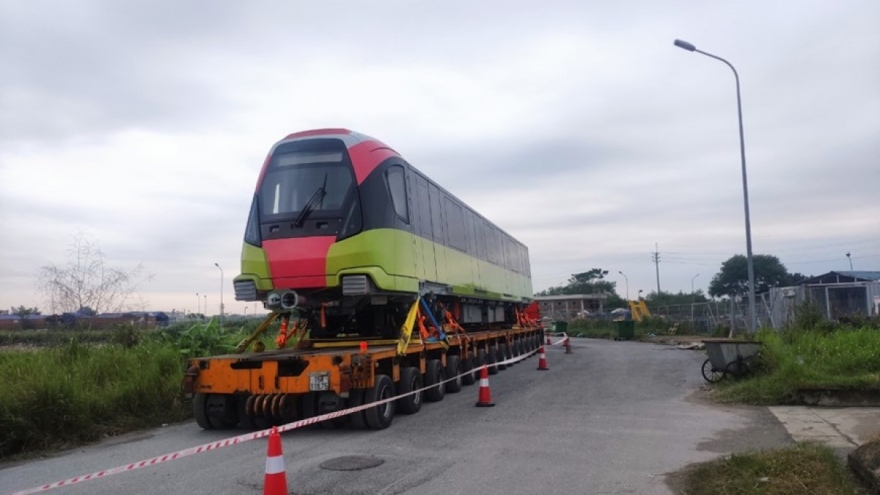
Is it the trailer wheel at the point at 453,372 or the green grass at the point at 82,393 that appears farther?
the trailer wheel at the point at 453,372

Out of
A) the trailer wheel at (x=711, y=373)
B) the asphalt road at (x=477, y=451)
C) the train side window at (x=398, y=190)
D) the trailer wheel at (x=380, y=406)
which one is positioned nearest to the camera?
the asphalt road at (x=477, y=451)

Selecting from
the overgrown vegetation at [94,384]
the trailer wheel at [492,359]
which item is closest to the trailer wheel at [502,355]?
the trailer wheel at [492,359]

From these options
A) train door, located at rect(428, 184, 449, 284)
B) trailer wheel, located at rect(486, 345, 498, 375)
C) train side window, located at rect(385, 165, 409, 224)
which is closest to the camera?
train side window, located at rect(385, 165, 409, 224)

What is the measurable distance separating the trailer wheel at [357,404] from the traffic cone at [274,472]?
4519 mm

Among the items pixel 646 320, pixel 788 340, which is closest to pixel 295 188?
pixel 788 340

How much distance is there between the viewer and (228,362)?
995 cm

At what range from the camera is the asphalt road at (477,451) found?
6867 millimetres

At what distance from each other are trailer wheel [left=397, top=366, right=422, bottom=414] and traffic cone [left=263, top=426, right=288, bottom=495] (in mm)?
6075

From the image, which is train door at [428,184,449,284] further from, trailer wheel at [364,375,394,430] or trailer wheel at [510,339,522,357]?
trailer wheel at [510,339,522,357]

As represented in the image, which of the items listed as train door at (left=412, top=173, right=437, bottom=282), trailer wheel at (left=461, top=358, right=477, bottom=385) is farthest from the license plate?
trailer wheel at (left=461, top=358, right=477, bottom=385)

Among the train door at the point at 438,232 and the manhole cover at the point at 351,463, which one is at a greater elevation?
the train door at the point at 438,232

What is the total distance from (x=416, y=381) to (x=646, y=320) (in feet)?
125

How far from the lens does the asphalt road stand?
6.87m

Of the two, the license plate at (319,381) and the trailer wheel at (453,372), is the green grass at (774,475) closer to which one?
the license plate at (319,381)
